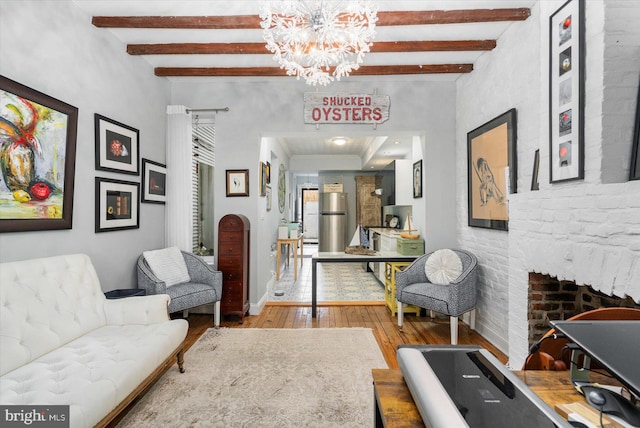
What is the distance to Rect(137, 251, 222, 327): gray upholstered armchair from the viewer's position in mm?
2949

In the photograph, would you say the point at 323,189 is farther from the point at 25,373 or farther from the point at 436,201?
the point at 25,373

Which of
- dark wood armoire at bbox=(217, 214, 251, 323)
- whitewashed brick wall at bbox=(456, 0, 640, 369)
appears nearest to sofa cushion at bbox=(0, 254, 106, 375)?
dark wood armoire at bbox=(217, 214, 251, 323)

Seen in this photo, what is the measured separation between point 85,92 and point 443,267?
11.9 feet

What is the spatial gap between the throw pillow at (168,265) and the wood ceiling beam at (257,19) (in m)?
2.07

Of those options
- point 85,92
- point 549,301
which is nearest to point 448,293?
point 549,301

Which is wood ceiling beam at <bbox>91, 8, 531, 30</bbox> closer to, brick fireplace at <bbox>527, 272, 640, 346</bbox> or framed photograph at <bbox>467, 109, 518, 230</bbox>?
framed photograph at <bbox>467, 109, 518, 230</bbox>

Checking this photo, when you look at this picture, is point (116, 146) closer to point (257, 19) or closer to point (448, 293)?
point (257, 19)

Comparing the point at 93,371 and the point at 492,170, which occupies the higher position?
the point at 492,170

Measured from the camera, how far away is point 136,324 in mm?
2270

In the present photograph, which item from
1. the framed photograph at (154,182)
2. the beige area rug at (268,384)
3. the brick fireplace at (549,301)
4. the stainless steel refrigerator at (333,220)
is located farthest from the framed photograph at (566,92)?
the stainless steel refrigerator at (333,220)

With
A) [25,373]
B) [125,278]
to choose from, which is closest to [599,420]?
[25,373]

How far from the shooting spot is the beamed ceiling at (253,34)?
248 cm

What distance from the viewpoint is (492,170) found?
3.03 metres

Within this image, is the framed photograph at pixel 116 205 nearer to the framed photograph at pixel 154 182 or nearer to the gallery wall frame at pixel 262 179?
the framed photograph at pixel 154 182
